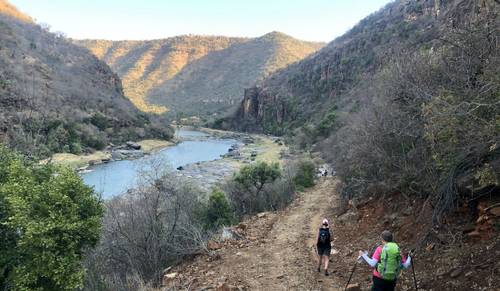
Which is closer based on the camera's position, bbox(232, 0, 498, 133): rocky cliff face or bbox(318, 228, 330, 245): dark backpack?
bbox(318, 228, 330, 245): dark backpack

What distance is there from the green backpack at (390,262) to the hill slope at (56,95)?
4308 centimetres

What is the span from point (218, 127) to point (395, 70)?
430 ft

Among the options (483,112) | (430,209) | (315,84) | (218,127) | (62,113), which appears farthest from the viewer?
(218,127)

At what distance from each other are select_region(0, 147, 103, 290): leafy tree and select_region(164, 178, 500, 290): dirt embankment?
2.65 metres

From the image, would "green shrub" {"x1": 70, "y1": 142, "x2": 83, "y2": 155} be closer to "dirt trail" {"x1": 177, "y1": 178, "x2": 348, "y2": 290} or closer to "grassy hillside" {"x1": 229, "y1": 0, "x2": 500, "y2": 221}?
"dirt trail" {"x1": 177, "y1": 178, "x2": 348, "y2": 290}

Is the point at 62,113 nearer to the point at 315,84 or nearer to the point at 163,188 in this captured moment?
the point at 315,84

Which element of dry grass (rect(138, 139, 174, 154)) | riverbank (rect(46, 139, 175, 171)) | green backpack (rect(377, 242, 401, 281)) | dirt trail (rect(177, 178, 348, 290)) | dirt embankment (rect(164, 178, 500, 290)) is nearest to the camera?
green backpack (rect(377, 242, 401, 281))

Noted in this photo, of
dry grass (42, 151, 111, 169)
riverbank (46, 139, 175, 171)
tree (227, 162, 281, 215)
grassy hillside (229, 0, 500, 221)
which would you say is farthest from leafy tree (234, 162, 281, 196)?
dry grass (42, 151, 111, 169)

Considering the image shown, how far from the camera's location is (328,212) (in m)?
17.7

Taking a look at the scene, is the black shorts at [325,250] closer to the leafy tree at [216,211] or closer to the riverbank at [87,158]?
the leafy tree at [216,211]

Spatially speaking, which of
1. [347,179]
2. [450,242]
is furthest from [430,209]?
[347,179]

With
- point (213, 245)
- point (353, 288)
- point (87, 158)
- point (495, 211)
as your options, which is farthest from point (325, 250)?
point (87, 158)

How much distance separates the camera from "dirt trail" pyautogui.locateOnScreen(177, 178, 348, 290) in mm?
10062

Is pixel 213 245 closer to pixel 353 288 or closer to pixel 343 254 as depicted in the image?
pixel 343 254
